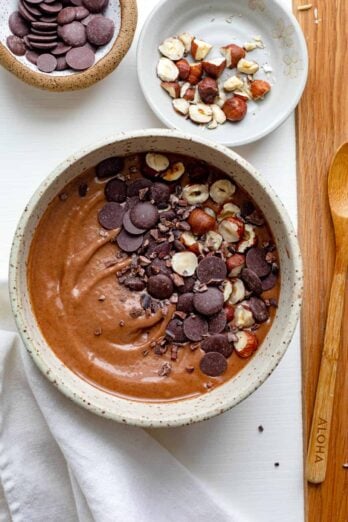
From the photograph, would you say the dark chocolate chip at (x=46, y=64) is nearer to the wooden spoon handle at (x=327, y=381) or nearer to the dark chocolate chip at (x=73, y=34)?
the dark chocolate chip at (x=73, y=34)

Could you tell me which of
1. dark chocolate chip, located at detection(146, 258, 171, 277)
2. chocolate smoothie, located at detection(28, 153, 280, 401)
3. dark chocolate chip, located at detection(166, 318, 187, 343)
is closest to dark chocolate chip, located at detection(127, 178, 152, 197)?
chocolate smoothie, located at detection(28, 153, 280, 401)

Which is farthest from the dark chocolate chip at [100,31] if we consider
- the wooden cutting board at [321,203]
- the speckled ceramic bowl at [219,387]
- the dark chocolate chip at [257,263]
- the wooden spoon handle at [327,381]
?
A: the wooden spoon handle at [327,381]

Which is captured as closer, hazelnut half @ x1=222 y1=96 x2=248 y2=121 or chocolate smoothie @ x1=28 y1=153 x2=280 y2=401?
chocolate smoothie @ x1=28 y1=153 x2=280 y2=401

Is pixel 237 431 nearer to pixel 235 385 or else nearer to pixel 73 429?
pixel 235 385

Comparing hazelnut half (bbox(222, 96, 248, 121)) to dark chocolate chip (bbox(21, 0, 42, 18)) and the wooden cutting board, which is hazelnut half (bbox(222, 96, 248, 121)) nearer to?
the wooden cutting board

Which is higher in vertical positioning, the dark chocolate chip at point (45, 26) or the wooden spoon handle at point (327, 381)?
the dark chocolate chip at point (45, 26)
